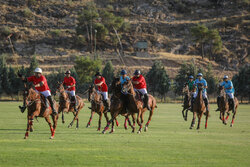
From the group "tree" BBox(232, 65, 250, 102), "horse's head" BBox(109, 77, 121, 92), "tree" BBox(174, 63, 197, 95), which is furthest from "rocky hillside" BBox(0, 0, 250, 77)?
"horse's head" BBox(109, 77, 121, 92)

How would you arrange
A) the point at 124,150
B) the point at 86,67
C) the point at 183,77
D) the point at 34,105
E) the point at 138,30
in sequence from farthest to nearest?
the point at 138,30 → the point at 86,67 → the point at 183,77 → the point at 34,105 → the point at 124,150

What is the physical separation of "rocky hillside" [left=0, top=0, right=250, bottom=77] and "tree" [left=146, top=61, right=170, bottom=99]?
18682 millimetres

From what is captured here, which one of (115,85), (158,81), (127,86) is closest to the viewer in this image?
(127,86)

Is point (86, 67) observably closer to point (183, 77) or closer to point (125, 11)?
point (183, 77)

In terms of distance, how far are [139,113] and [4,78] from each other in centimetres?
6752

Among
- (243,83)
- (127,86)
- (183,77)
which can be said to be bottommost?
(243,83)

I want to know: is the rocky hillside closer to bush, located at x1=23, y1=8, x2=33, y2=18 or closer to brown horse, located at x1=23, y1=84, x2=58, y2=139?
bush, located at x1=23, y1=8, x2=33, y2=18

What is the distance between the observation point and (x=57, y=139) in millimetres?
19250

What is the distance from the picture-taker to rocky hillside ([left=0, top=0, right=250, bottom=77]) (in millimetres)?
126188

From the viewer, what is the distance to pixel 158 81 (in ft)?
300

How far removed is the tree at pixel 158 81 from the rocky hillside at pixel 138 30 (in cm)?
1868

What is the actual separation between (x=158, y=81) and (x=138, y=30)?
224 feet

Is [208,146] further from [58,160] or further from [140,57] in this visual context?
[140,57]

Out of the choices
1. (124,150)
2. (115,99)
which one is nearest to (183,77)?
(115,99)
